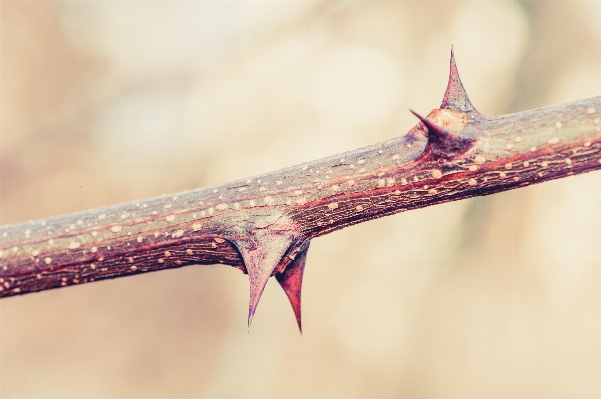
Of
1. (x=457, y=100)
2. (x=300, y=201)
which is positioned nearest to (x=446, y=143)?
(x=457, y=100)

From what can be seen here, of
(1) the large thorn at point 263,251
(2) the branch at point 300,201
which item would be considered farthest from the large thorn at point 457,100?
(1) the large thorn at point 263,251

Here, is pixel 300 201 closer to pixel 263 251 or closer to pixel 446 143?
pixel 263 251

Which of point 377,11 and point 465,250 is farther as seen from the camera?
point 377,11

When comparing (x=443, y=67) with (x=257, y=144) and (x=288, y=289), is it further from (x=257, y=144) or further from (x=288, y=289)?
(x=288, y=289)

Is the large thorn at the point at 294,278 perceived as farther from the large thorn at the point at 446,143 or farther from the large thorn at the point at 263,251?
the large thorn at the point at 446,143

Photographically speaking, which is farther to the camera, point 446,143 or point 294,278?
point 294,278

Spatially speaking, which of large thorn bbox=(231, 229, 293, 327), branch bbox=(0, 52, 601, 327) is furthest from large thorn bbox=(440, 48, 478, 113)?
large thorn bbox=(231, 229, 293, 327)

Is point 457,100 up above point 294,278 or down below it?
above

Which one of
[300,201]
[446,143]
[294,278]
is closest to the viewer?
[446,143]

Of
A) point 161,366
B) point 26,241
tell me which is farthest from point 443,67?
point 26,241
